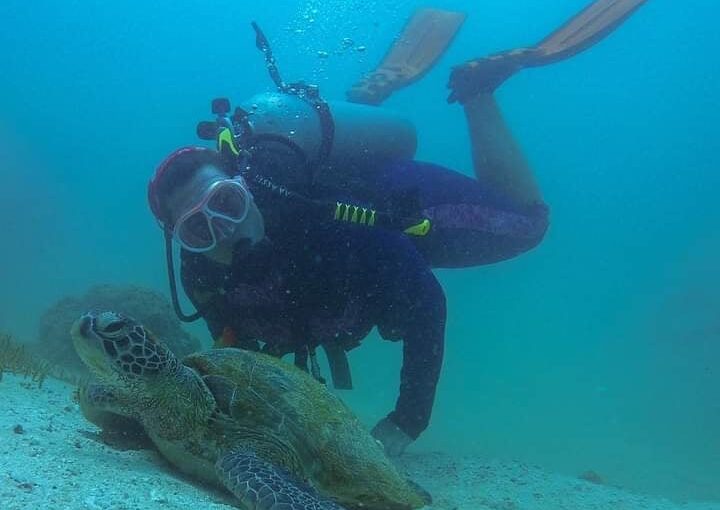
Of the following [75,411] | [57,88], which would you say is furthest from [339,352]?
[57,88]

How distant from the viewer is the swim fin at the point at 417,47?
997cm

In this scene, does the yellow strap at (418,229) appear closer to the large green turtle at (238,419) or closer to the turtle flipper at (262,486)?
the large green turtle at (238,419)

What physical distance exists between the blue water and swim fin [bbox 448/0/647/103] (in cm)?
824

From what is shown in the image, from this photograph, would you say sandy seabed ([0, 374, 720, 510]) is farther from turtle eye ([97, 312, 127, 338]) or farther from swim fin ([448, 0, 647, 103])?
swim fin ([448, 0, 647, 103])

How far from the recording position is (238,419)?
301 centimetres

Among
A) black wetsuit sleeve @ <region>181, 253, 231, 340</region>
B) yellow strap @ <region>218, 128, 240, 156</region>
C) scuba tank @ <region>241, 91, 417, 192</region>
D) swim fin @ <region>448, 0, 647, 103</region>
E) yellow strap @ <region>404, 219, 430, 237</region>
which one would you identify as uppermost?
swim fin @ <region>448, 0, 647, 103</region>

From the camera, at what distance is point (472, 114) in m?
8.37

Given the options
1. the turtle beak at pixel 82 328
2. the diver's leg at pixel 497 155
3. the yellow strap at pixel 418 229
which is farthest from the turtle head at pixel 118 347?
the diver's leg at pixel 497 155

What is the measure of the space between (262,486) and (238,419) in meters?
0.65

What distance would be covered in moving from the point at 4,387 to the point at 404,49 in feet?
28.1

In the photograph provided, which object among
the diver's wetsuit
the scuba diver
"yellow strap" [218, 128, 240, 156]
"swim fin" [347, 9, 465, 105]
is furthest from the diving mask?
"swim fin" [347, 9, 465, 105]

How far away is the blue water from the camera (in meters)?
25.7

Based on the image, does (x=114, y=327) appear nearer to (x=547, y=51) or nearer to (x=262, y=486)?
(x=262, y=486)

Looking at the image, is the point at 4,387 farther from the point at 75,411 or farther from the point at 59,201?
the point at 59,201
